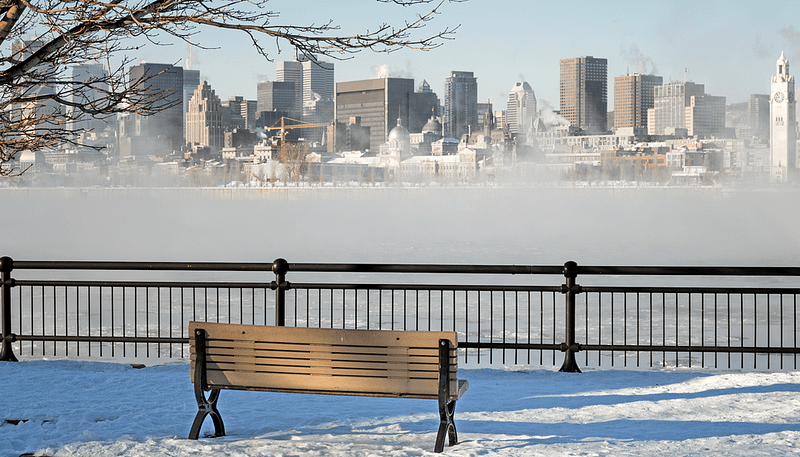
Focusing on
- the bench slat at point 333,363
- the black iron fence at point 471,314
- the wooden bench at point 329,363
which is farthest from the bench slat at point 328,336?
the black iron fence at point 471,314

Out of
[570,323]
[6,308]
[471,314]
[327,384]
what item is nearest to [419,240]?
[471,314]

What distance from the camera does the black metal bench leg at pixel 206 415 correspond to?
18.9 ft

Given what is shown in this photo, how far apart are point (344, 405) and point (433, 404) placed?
813 mm

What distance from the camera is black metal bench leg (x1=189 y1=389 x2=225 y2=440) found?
575 centimetres

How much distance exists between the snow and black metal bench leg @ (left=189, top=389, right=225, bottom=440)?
0.28 ft

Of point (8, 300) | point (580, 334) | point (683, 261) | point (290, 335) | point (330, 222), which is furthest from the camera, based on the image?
point (330, 222)

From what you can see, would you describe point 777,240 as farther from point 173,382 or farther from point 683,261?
point 173,382

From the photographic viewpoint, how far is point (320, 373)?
18.3 ft

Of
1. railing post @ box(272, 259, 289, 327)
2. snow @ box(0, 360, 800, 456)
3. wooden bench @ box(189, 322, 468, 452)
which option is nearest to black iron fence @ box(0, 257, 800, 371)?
railing post @ box(272, 259, 289, 327)

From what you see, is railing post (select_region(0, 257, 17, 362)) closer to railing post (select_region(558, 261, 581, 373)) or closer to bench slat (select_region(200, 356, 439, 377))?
bench slat (select_region(200, 356, 439, 377))

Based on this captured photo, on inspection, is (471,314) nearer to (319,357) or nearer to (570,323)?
(570,323)

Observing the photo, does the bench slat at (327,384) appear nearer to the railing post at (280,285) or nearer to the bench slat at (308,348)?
the bench slat at (308,348)

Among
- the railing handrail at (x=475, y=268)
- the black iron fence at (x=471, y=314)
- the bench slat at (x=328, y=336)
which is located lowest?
the black iron fence at (x=471, y=314)

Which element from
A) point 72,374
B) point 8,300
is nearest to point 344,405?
point 72,374
